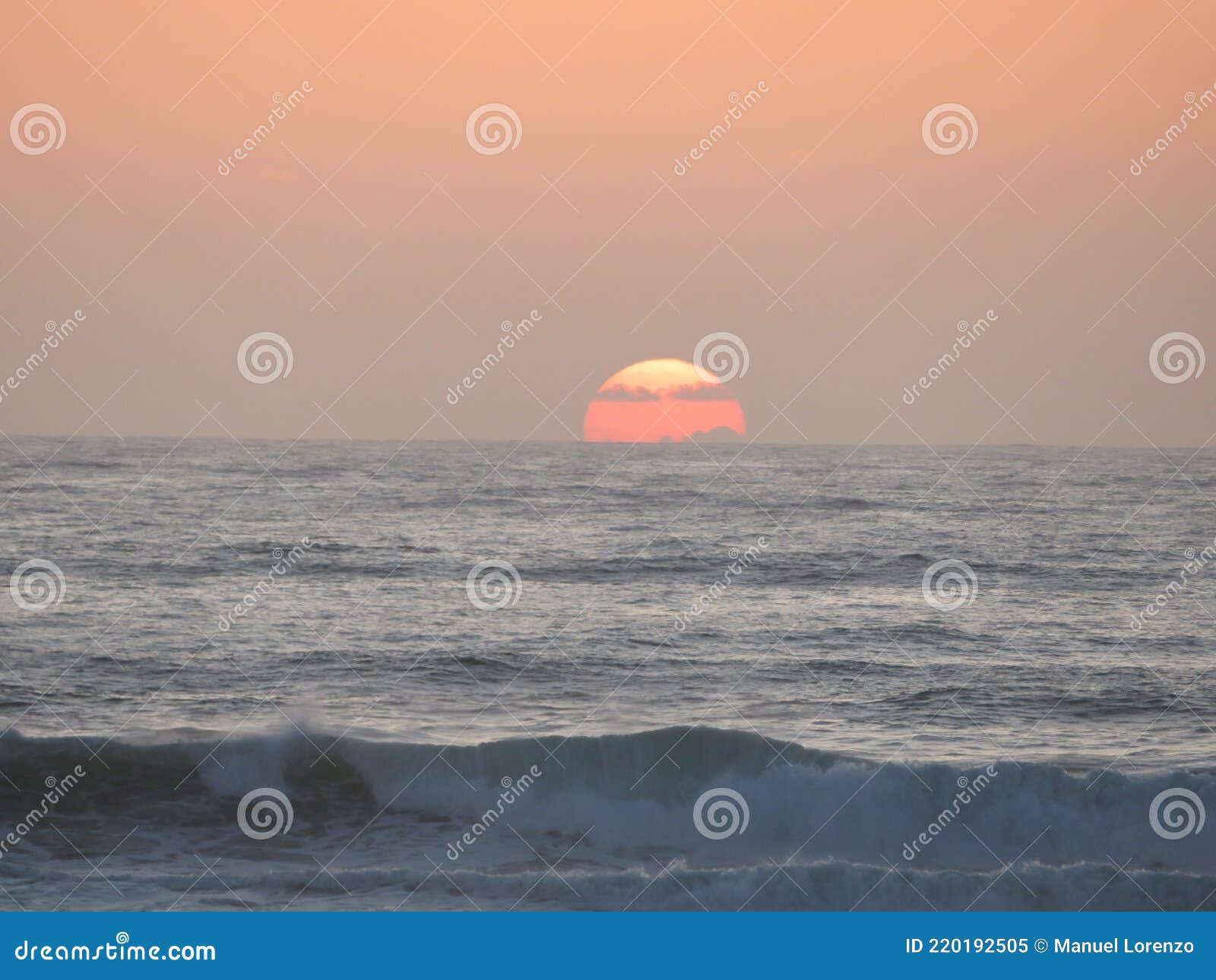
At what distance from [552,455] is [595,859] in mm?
60548

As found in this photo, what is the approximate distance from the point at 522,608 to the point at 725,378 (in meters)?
21.8

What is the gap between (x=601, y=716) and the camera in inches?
619

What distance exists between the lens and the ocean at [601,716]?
10938 millimetres

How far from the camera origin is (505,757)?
1387 cm

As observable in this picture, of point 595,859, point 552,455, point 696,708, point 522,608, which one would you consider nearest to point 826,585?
point 522,608

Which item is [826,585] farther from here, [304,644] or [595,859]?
[595,859]

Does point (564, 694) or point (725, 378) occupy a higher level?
point (725, 378)

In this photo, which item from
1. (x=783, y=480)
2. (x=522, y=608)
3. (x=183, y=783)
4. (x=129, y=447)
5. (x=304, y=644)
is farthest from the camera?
(x=129, y=447)

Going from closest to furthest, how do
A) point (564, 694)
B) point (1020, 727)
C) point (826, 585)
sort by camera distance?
1. point (1020, 727)
2. point (564, 694)
3. point (826, 585)

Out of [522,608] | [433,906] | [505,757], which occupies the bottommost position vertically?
[433,906]

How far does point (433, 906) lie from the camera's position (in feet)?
32.9

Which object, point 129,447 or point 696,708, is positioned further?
point 129,447

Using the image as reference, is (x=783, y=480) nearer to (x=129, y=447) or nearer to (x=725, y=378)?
(x=725, y=378)

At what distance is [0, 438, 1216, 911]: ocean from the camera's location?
1094 cm
